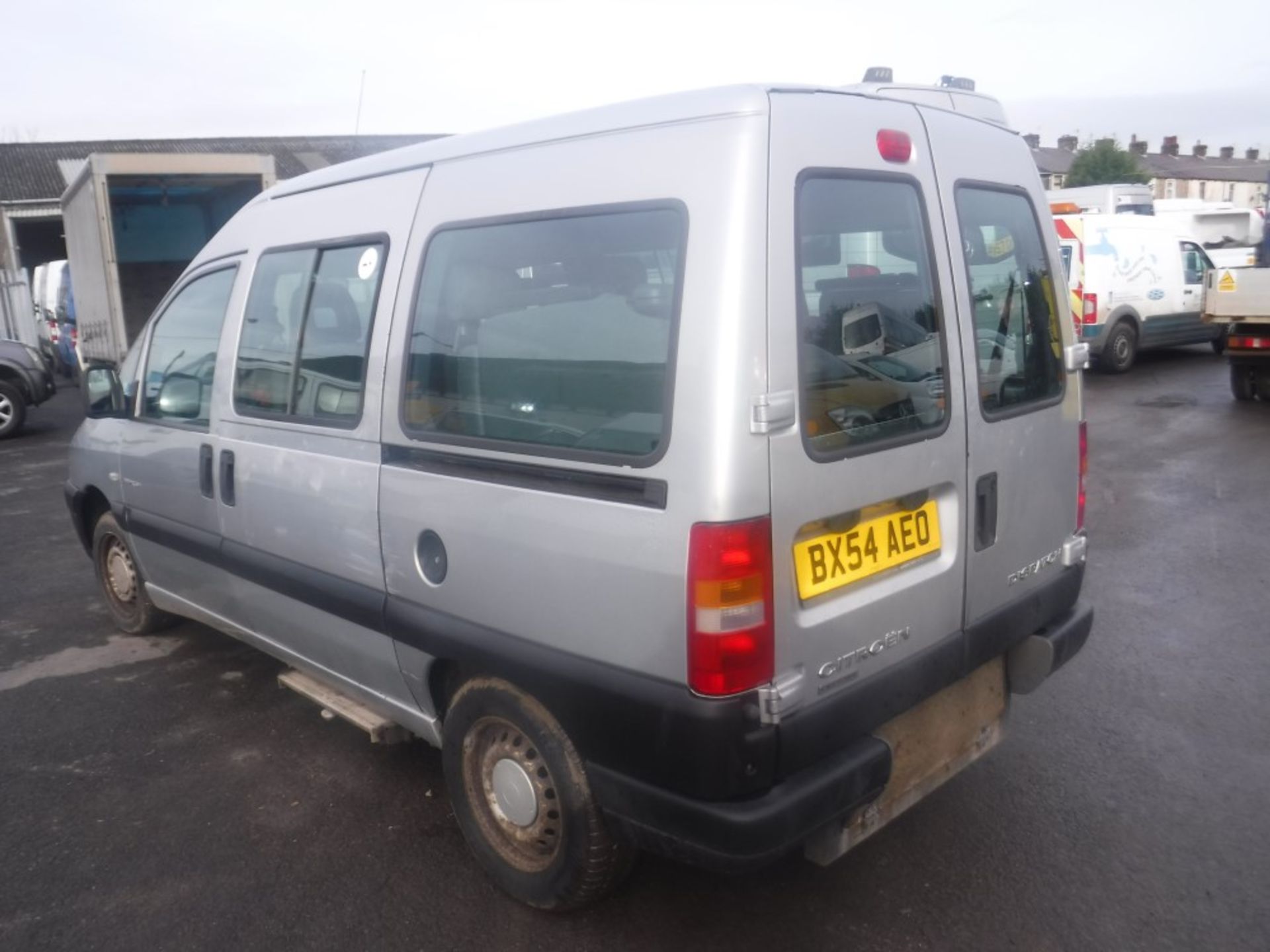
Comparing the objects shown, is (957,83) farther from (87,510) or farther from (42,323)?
(42,323)

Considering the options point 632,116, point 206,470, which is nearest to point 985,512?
point 632,116

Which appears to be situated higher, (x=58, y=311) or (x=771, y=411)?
(x=58, y=311)

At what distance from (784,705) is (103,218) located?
1010cm

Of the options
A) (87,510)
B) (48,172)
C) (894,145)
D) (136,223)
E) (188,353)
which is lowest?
(87,510)

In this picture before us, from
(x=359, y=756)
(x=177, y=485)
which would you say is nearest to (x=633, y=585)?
(x=359, y=756)

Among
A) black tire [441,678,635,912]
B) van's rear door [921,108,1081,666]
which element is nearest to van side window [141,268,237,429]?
black tire [441,678,635,912]

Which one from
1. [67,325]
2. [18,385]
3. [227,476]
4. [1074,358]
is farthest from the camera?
[67,325]

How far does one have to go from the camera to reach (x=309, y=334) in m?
3.72

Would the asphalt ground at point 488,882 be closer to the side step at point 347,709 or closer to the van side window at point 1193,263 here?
the side step at point 347,709

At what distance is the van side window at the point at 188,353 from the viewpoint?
14.0 ft

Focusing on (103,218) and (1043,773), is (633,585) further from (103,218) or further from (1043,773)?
(103,218)

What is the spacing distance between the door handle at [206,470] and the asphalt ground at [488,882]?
1.03 m

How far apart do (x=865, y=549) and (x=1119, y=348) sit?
46.3 ft

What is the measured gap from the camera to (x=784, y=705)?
2.51 meters
